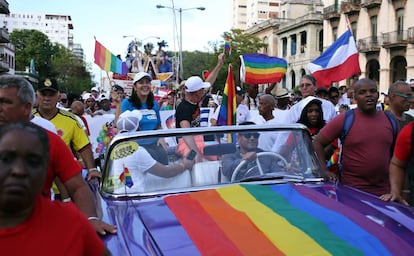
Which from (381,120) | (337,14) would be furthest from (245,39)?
(381,120)

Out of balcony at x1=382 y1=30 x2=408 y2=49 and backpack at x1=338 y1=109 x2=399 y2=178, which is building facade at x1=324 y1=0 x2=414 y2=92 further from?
backpack at x1=338 y1=109 x2=399 y2=178

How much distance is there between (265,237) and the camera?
2.74m

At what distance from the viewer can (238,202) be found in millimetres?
3316

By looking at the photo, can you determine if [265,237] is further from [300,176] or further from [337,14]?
[337,14]

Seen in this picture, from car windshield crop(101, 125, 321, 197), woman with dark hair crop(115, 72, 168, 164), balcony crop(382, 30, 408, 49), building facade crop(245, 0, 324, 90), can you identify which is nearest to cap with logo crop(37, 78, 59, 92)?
car windshield crop(101, 125, 321, 197)

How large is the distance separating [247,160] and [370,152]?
1.08 metres

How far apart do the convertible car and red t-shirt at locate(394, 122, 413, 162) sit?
1.42 ft

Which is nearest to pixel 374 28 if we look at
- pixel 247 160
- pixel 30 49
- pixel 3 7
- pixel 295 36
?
pixel 295 36

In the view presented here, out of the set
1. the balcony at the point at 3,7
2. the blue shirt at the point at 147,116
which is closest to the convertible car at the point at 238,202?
the blue shirt at the point at 147,116

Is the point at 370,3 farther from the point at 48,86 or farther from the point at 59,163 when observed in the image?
the point at 59,163

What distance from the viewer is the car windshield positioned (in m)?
3.75

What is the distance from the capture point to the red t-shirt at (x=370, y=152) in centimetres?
423

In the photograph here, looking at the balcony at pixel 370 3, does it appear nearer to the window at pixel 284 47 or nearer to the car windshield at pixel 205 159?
the window at pixel 284 47

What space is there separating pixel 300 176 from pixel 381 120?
93 cm
